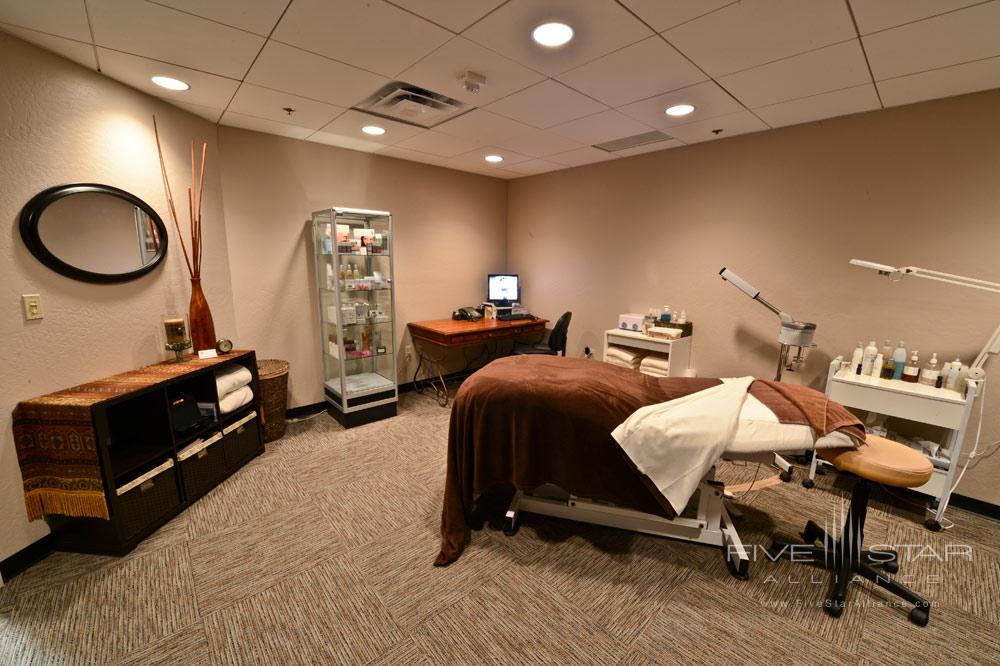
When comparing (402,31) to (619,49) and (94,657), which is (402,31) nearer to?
(619,49)

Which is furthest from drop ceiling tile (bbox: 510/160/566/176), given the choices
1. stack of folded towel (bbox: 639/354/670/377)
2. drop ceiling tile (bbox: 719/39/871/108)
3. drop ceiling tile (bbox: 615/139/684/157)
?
stack of folded towel (bbox: 639/354/670/377)

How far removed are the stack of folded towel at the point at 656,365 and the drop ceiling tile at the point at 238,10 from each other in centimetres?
314

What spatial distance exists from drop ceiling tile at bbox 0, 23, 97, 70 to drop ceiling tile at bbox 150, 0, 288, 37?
2.39 feet

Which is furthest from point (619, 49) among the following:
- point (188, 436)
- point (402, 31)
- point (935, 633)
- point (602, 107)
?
point (188, 436)

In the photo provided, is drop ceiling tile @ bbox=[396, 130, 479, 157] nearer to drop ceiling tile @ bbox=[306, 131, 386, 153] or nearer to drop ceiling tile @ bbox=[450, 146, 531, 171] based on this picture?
drop ceiling tile @ bbox=[450, 146, 531, 171]

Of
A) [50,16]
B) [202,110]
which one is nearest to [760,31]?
[50,16]

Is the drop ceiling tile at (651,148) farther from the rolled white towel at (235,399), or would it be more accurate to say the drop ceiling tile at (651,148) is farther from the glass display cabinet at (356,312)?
the rolled white towel at (235,399)

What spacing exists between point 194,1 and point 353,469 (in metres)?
2.54

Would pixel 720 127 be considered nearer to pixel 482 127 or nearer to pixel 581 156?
pixel 581 156

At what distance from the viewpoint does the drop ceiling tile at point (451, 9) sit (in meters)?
1.45

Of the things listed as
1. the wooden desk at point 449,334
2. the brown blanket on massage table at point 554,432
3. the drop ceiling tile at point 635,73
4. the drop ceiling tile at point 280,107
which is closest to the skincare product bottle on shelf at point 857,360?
the brown blanket on massage table at point 554,432

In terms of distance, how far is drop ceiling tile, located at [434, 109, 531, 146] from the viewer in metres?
2.63

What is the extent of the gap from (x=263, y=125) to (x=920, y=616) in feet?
15.0

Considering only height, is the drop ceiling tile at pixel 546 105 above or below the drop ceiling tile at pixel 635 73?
above
